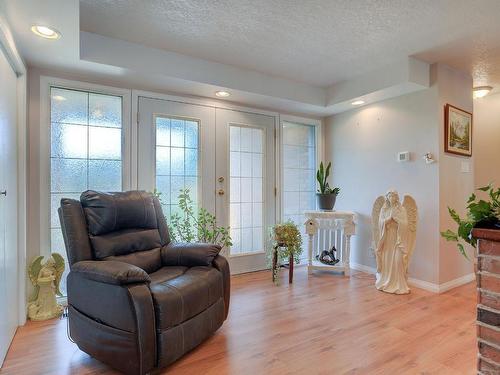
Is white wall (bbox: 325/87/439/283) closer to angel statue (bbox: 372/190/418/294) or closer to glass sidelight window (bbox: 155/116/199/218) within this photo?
angel statue (bbox: 372/190/418/294)

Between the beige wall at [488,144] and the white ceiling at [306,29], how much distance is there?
110 centimetres

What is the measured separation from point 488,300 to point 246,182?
2.77m

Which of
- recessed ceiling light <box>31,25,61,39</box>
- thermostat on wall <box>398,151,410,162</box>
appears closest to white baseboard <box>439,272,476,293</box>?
thermostat on wall <box>398,151,410,162</box>

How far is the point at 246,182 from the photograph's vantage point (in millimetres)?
3650

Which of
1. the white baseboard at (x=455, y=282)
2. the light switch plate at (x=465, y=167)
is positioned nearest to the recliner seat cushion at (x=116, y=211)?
the white baseboard at (x=455, y=282)

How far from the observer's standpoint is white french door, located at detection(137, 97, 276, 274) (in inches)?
121

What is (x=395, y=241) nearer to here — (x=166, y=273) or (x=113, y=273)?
(x=166, y=273)

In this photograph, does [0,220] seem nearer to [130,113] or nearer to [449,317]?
[130,113]

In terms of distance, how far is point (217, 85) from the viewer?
2.98 metres

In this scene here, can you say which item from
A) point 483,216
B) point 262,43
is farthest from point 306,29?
point 483,216

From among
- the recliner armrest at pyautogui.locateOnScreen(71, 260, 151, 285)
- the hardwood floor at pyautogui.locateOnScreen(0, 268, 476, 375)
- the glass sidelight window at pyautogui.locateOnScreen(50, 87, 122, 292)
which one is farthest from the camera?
the glass sidelight window at pyautogui.locateOnScreen(50, 87, 122, 292)

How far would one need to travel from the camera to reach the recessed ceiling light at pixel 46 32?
184 centimetres

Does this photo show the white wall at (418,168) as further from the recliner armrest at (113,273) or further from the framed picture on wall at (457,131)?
the recliner armrest at (113,273)

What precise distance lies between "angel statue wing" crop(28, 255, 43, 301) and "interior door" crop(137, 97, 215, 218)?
101 cm
